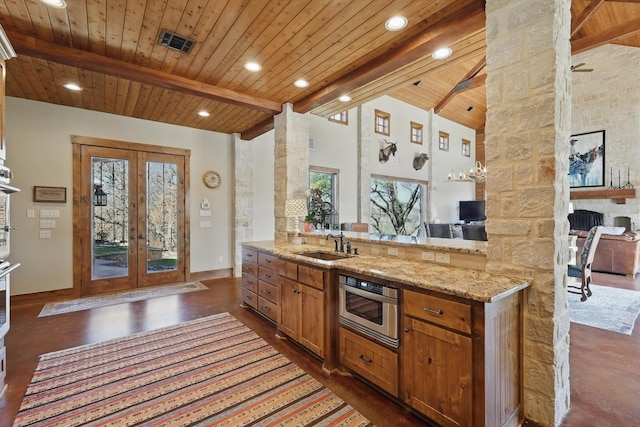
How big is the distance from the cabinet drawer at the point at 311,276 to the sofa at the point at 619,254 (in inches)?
246

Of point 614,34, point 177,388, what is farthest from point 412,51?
point 614,34

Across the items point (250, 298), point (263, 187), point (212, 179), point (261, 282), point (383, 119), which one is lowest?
point (250, 298)

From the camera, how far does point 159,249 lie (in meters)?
5.23

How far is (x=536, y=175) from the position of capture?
177 centimetres

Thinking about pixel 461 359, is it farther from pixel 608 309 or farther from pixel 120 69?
pixel 120 69

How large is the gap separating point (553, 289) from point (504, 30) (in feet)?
5.35

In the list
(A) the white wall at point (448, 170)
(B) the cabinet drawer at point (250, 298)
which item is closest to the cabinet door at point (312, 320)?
(B) the cabinet drawer at point (250, 298)

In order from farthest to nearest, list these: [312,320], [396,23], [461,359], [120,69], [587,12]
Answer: [587,12] → [120,69] → [312,320] → [396,23] → [461,359]

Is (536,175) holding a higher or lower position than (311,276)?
higher

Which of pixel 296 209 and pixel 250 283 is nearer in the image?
pixel 250 283

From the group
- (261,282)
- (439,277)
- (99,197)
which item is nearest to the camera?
(439,277)

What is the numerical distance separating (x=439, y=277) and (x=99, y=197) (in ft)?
16.8

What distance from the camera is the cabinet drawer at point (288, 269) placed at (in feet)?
9.21

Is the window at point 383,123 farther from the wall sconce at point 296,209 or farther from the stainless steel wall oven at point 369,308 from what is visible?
the stainless steel wall oven at point 369,308
